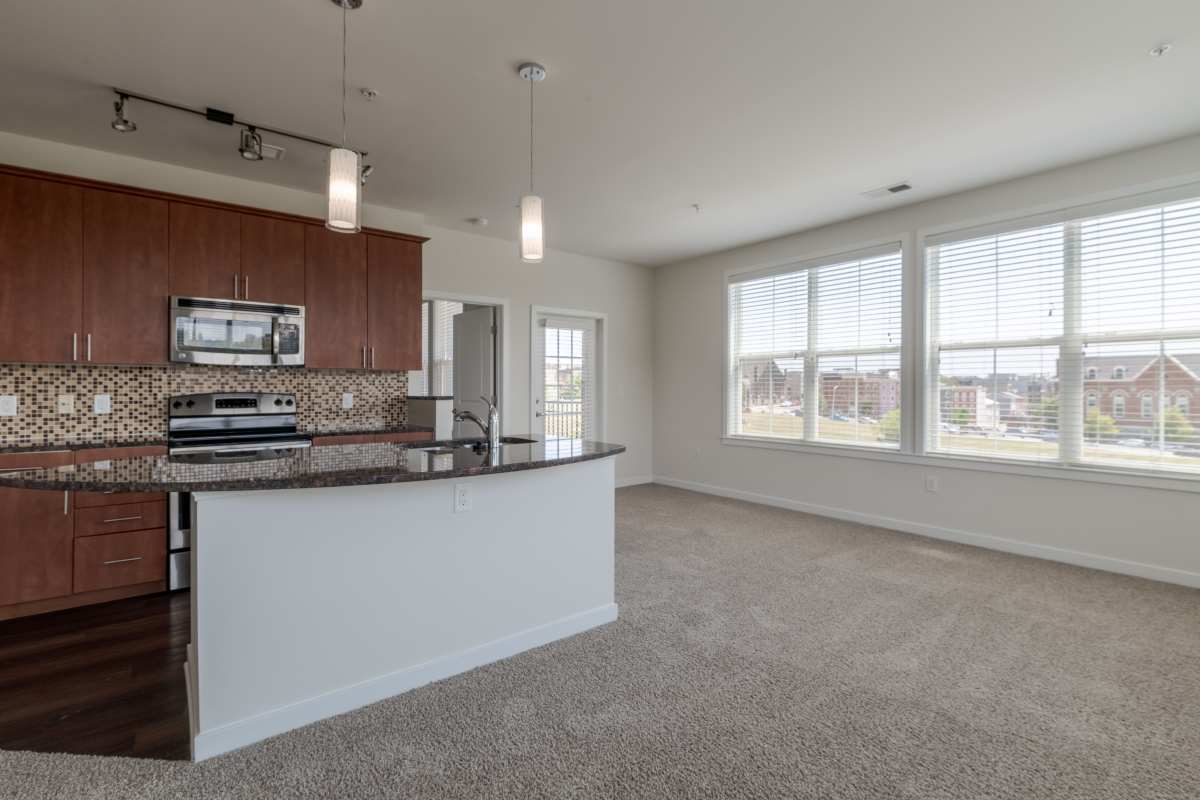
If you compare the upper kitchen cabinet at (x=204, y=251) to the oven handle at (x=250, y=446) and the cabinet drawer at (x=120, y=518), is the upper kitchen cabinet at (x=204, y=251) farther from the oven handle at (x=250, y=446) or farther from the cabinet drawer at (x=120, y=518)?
the cabinet drawer at (x=120, y=518)

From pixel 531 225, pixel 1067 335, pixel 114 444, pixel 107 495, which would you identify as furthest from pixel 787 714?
pixel 114 444

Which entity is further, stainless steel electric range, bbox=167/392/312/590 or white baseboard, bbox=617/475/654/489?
white baseboard, bbox=617/475/654/489

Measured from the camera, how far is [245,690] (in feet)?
6.28

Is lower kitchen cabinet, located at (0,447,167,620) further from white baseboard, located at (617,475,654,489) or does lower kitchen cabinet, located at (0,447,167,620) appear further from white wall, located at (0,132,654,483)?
white baseboard, located at (617,475,654,489)

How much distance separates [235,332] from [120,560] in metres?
1.49

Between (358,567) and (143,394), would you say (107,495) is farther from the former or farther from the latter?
(358,567)

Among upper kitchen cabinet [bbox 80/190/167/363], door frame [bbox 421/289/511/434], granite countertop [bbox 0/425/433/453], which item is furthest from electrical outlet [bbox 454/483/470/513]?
door frame [bbox 421/289/511/434]

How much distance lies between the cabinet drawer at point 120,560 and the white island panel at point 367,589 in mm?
1772

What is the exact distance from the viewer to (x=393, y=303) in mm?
4461

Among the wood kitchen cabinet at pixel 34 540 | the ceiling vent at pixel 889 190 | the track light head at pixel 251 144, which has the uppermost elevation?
the ceiling vent at pixel 889 190

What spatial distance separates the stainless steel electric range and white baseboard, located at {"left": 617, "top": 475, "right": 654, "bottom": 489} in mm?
3636

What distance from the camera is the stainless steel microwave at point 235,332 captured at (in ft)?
11.7

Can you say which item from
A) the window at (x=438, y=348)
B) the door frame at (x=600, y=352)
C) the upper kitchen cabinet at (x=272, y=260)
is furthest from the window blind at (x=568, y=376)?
the upper kitchen cabinet at (x=272, y=260)

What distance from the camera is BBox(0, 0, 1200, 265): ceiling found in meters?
2.35
